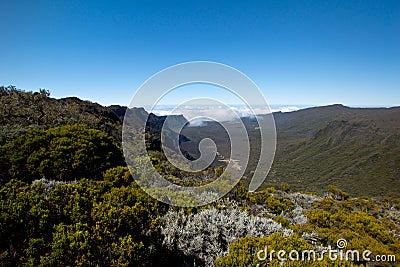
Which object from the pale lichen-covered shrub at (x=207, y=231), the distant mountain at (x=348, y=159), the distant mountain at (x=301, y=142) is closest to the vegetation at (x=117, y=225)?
the pale lichen-covered shrub at (x=207, y=231)

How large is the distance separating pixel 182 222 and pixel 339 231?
19.0 feet

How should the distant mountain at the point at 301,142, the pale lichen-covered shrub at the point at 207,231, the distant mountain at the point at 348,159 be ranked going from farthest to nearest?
the distant mountain at the point at 348,159, the distant mountain at the point at 301,142, the pale lichen-covered shrub at the point at 207,231

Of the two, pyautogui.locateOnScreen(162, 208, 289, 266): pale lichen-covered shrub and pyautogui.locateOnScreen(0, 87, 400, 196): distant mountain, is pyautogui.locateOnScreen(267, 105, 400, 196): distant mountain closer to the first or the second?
pyautogui.locateOnScreen(0, 87, 400, 196): distant mountain

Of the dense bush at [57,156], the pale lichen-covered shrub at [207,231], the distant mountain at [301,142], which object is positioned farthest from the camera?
the distant mountain at [301,142]

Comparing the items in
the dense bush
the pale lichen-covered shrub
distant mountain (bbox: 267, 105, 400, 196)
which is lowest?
distant mountain (bbox: 267, 105, 400, 196)

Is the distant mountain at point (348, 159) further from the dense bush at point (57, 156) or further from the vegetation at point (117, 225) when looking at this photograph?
the dense bush at point (57, 156)

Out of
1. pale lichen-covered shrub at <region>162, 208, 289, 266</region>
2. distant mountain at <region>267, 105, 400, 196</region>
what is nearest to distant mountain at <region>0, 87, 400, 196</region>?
distant mountain at <region>267, 105, 400, 196</region>

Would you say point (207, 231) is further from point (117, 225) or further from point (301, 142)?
point (301, 142)

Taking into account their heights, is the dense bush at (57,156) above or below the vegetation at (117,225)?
above

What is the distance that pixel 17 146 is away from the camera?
36.7 ft

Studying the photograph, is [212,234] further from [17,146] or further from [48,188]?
[17,146]

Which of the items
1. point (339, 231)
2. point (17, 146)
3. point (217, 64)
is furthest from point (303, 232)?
point (17, 146)

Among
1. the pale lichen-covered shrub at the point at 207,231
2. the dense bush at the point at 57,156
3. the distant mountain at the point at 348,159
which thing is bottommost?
the distant mountain at the point at 348,159

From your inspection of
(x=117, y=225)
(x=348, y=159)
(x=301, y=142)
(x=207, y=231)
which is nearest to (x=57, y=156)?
(x=117, y=225)
